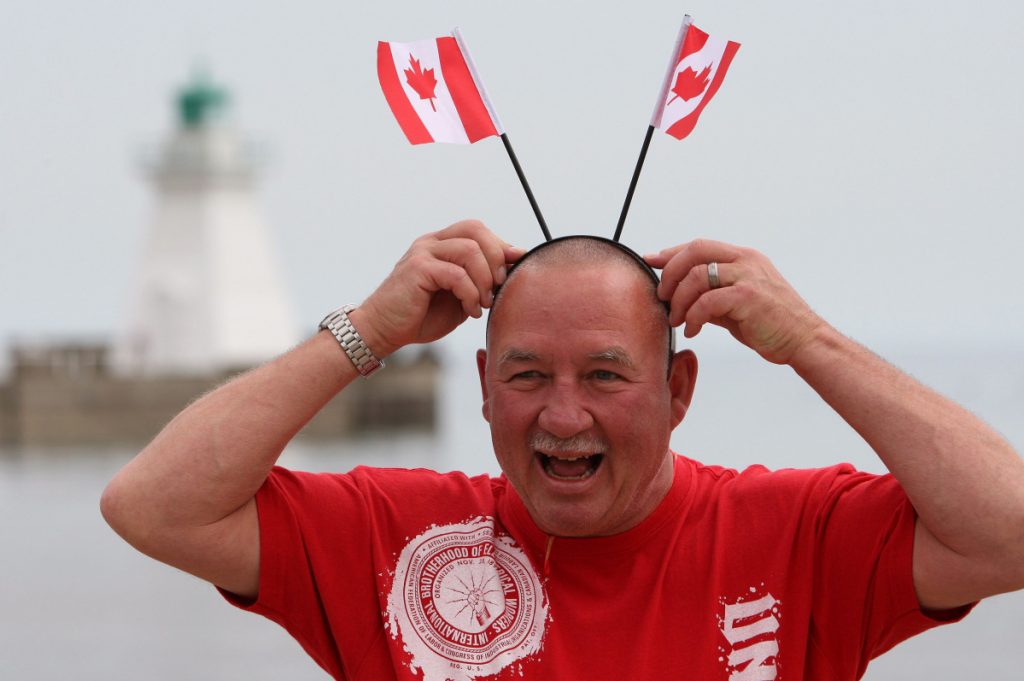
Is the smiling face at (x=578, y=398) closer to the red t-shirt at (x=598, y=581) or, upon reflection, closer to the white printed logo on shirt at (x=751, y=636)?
the red t-shirt at (x=598, y=581)

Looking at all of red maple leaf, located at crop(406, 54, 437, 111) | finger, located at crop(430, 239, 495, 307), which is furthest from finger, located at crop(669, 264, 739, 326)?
red maple leaf, located at crop(406, 54, 437, 111)

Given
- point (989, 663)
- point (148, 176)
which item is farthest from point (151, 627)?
point (148, 176)

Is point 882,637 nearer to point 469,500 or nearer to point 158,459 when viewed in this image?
point 469,500

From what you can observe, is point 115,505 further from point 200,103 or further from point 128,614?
point 200,103

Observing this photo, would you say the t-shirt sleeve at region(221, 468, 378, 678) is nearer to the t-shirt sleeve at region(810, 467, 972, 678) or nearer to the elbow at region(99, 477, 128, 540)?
the elbow at region(99, 477, 128, 540)

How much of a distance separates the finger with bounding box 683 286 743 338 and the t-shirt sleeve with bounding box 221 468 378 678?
2.68 ft

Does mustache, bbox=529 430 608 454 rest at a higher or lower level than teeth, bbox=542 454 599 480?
higher

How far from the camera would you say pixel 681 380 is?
3.29 metres

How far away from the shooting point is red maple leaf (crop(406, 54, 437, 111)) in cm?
346

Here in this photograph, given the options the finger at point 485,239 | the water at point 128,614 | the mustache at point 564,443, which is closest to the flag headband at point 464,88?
the finger at point 485,239

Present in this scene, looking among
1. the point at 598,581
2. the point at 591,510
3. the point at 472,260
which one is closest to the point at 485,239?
the point at 472,260

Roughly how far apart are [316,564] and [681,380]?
866mm

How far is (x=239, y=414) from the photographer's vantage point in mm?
3209

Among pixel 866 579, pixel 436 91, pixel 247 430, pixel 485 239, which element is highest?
pixel 436 91
